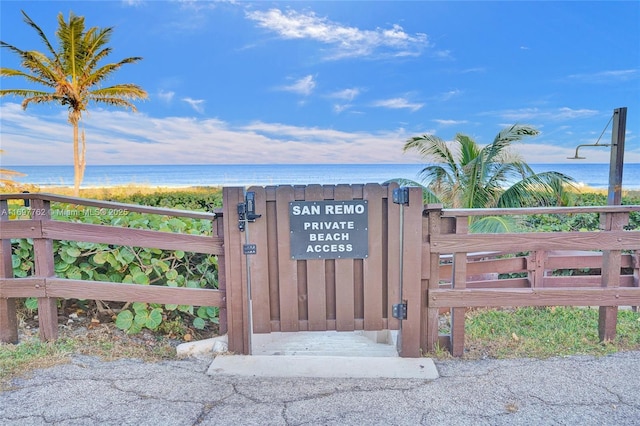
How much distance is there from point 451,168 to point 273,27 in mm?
20251

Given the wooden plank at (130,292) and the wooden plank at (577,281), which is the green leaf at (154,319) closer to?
the wooden plank at (130,292)

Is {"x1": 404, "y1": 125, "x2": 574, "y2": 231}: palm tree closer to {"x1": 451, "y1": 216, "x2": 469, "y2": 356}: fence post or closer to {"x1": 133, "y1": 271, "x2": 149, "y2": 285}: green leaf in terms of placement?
{"x1": 451, "y1": 216, "x2": 469, "y2": 356}: fence post

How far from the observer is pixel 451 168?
7.38m

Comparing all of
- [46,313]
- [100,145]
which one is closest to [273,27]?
[46,313]

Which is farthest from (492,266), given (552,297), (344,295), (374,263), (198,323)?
(198,323)

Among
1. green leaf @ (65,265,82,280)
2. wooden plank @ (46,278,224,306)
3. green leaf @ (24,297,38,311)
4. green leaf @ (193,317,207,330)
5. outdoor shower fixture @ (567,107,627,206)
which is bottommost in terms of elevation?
green leaf @ (193,317,207,330)

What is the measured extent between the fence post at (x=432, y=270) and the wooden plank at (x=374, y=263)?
323 millimetres

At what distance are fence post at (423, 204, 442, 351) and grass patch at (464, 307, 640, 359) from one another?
279mm

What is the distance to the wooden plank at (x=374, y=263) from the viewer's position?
8.60ft

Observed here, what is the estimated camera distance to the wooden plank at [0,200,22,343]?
2.81 meters

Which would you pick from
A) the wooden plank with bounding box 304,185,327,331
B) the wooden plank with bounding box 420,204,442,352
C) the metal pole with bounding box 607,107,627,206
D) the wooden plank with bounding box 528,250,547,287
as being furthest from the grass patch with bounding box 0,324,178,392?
the metal pole with bounding box 607,107,627,206

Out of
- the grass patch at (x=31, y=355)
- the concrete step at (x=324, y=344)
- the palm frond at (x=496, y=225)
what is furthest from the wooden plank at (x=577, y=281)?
the grass patch at (x=31, y=355)

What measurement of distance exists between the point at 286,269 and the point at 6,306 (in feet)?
7.08

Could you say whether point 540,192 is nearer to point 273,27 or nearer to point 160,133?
point 273,27
